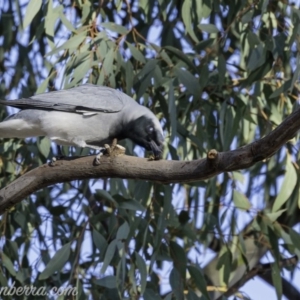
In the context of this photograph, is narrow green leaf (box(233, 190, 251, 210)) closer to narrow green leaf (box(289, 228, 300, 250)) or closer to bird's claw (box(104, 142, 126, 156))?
narrow green leaf (box(289, 228, 300, 250))

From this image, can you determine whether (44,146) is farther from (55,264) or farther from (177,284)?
(177,284)

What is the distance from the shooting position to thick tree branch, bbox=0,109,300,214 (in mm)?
2531

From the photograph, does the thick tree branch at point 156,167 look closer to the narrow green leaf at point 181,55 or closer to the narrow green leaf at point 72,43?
the narrow green leaf at point 72,43

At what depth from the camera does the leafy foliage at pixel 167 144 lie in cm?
369

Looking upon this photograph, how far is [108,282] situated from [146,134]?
627 millimetres

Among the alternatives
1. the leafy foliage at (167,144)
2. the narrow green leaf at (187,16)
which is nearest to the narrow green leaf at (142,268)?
the leafy foliage at (167,144)

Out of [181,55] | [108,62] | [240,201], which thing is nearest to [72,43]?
[108,62]

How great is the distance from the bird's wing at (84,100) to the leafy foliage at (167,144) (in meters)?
0.14

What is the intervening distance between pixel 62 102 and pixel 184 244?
1.19m

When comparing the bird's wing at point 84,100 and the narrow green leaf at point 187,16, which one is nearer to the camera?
the bird's wing at point 84,100

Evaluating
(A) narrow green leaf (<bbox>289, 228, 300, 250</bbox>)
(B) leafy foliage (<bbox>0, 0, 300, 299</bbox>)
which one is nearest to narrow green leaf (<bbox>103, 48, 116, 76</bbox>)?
(B) leafy foliage (<bbox>0, 0, 300, 299</bbox>)

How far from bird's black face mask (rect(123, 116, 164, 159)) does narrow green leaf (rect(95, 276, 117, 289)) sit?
563 mm

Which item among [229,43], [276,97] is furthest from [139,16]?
[276,97]

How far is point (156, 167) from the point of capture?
2799mm
